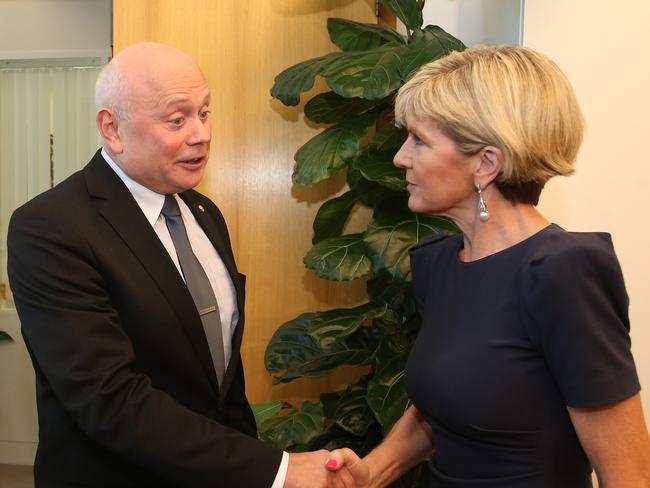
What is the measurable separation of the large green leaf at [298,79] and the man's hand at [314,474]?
1185mm

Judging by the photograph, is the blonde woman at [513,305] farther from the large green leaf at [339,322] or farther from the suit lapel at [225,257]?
the large green leaf at [339,322]

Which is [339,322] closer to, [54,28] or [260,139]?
[260,139]

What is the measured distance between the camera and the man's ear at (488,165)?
1.33m

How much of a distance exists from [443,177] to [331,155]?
93cm

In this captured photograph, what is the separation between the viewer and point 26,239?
1.45 metres

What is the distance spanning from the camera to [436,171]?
142 centimetres

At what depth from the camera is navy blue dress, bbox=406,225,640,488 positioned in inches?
46.4

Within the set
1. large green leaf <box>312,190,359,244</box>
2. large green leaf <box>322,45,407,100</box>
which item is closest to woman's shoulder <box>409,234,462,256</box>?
large green leaf <box>322,45,407,100</box>

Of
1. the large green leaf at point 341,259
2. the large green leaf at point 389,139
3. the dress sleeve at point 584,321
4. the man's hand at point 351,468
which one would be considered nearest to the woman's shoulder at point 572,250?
the dress sleeve at point 584,321

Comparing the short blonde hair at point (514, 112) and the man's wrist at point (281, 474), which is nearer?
the short blonde hair at point (514, 112)

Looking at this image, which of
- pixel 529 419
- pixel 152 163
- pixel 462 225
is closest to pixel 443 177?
pixel 462 225

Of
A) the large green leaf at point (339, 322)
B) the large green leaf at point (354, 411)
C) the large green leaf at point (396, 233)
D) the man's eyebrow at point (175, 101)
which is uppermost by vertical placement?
the man's eyebrow at point (175, 101)

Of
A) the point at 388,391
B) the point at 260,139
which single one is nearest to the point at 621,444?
the point at 388,391

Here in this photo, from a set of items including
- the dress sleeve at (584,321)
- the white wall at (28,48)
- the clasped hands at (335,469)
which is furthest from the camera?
the white wall at (28,48)
